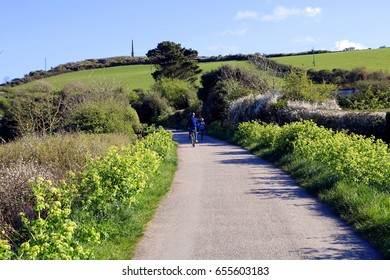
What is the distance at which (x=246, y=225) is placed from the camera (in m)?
8.69

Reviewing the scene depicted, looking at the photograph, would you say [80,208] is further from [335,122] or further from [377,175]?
[335,122]

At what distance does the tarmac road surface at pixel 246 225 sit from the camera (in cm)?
711

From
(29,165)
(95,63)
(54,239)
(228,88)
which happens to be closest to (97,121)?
(29,165)

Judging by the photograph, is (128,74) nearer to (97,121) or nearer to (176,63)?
(176,63)

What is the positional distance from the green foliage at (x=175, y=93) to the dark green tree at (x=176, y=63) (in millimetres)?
8639

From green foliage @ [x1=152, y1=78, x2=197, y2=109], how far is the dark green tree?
864 cm

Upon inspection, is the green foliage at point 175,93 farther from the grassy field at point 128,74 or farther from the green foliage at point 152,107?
the grassy field at point 128,74

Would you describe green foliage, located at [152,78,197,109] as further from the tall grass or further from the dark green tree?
the tall grass

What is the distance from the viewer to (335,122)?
2133cm

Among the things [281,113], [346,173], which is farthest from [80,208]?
[281,113]

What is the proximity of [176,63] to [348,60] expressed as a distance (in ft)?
88.9

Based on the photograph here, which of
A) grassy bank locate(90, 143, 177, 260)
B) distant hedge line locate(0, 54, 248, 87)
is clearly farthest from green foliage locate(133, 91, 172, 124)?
grassy bank locate(90, 143, 177, 260)

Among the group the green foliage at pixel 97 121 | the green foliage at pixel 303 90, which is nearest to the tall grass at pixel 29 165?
the green foliage at pixel 97 121

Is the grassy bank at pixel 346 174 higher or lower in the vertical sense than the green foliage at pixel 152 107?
higher
